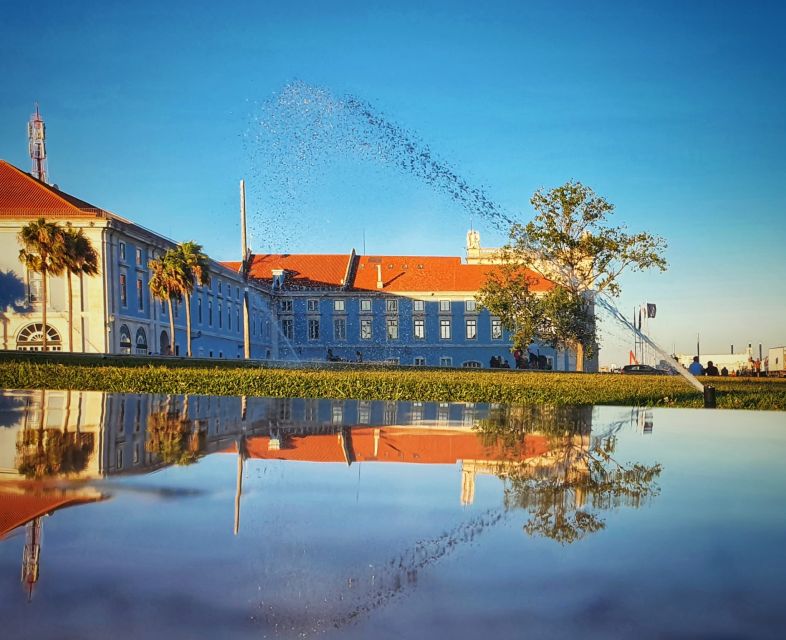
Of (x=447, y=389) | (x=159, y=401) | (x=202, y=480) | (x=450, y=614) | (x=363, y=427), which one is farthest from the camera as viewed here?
(x=447, y=389)

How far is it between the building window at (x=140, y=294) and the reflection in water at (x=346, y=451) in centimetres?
4431

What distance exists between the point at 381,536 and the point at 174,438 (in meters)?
4.08

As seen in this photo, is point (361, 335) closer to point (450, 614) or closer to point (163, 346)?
point (163, 346)

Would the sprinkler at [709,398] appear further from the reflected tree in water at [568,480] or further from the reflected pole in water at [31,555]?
the reflected pole in water at [31,555]

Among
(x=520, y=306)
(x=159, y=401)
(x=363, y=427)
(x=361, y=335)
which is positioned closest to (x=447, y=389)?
(x=159, y=401)

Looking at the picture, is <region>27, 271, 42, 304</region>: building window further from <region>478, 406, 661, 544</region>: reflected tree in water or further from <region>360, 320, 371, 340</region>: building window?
<region>478, 406, 661, 544</region>: reflected tree in water

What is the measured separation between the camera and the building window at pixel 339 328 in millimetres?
86994

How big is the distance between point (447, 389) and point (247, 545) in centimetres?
1384

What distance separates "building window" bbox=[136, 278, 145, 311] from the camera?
55.0m

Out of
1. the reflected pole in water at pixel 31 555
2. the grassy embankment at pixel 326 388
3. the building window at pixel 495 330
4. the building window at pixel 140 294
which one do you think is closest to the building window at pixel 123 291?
the building window at pixel 140 294

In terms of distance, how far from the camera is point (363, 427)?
360 inches

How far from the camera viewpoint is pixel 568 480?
5.92 meters

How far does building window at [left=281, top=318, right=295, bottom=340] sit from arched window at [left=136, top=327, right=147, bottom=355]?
33536 mm

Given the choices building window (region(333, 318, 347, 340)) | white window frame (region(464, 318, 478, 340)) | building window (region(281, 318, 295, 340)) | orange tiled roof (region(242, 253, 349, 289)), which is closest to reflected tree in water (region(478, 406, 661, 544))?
white window frame (region(464, 318, 478, 340))
